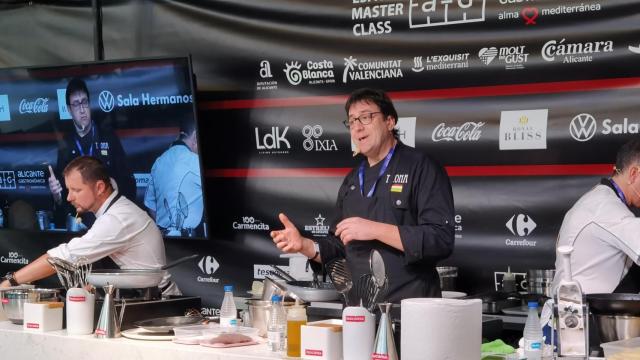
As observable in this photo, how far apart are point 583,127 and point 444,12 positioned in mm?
946

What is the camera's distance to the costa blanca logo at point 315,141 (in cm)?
538

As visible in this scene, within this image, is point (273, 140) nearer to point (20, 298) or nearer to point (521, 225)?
point (521, 225)

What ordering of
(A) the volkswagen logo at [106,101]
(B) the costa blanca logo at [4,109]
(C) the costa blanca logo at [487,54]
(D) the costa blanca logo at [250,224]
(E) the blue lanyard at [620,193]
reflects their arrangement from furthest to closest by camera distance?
(B) the costa blanca logo at [4,109]
(A) the volkswagen logo at [106,101]
(D) the costa blanca logo at [250,224]
(C) the costa blanca logo at [487,54]
(E) the blue lanyard at [620,193]

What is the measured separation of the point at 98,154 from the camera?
590 centimetres

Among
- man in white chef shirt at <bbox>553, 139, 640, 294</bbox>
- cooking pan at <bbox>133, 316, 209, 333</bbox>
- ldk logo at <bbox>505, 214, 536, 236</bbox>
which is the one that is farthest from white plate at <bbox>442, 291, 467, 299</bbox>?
cooking pan at <bbox>133, 316, 209, 333</bbox>

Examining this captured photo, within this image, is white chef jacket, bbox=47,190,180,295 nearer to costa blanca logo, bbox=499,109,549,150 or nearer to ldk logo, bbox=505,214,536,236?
ldk logo, bbox=505,214,536,236

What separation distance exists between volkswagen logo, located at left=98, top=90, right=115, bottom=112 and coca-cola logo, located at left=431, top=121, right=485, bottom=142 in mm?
2015

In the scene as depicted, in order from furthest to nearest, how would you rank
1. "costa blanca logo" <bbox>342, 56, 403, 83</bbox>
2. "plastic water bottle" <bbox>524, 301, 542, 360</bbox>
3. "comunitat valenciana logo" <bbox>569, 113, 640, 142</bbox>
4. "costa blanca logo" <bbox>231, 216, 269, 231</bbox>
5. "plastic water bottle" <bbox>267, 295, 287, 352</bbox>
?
"costa blanca logo" <bbox>231, 216, 269, 231</bbox> → "costa blanca logo" <bbox>342, 56, 403, 83</bbox> → "comunitat valenciana logo" <bbox>569, 113, 640, 142</bbox> → "plastic water bottle" <bbox>267, 295, 287, 352</bbox> → "plastic water bottle" <bbox>524, 301, 542, 360</bbox>

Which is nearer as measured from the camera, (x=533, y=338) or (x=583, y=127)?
(x=533, y=338)

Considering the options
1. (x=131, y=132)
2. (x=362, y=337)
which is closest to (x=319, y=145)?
(x=131, y=132)

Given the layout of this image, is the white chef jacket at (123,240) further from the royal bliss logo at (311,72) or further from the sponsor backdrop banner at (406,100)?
the royal bliss logo at (311,72)

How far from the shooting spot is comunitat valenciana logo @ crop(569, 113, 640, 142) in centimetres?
447

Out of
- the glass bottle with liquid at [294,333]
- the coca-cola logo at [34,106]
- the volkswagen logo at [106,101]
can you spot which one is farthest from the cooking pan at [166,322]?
the coca-cola logo at [34,106]

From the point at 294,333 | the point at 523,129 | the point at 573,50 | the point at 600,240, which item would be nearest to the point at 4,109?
the point at 523,129
